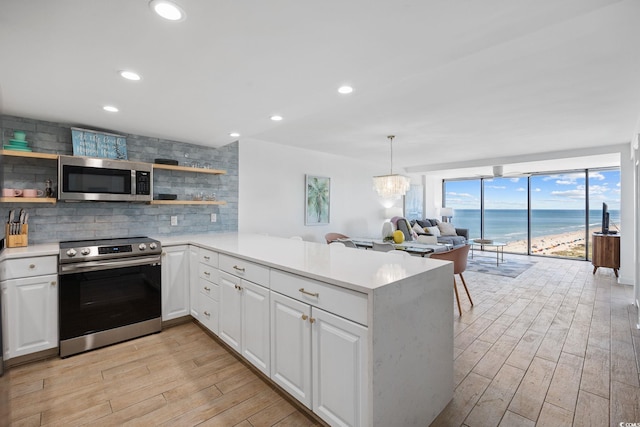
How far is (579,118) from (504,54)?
7.77ft

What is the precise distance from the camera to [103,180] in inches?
115

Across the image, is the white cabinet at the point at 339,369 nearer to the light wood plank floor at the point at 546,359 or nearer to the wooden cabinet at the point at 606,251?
the light wood plank floor at the point at 546,359

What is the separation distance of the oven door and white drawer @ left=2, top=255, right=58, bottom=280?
0.35 ft

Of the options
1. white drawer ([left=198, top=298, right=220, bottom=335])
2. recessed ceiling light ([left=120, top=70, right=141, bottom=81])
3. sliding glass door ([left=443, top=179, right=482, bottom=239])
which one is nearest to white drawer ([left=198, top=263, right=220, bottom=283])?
white drawer ([left=198, top=298, right=220, bottom=335])

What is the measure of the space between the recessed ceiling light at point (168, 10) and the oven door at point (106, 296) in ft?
7.08

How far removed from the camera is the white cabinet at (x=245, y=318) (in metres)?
2.01

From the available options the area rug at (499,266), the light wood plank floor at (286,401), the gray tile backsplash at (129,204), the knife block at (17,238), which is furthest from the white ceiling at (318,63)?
the area rug at (499,266)

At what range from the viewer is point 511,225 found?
8820 mm

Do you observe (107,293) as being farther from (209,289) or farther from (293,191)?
(293,191)

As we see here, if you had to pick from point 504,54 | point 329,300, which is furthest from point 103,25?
point 504,54

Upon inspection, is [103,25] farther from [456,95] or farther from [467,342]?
[467,342]

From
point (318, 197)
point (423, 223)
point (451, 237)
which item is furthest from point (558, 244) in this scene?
point (318, 197)

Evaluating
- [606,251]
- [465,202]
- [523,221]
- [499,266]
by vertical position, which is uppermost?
[465,202]

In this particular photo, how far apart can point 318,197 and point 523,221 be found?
249 inches
